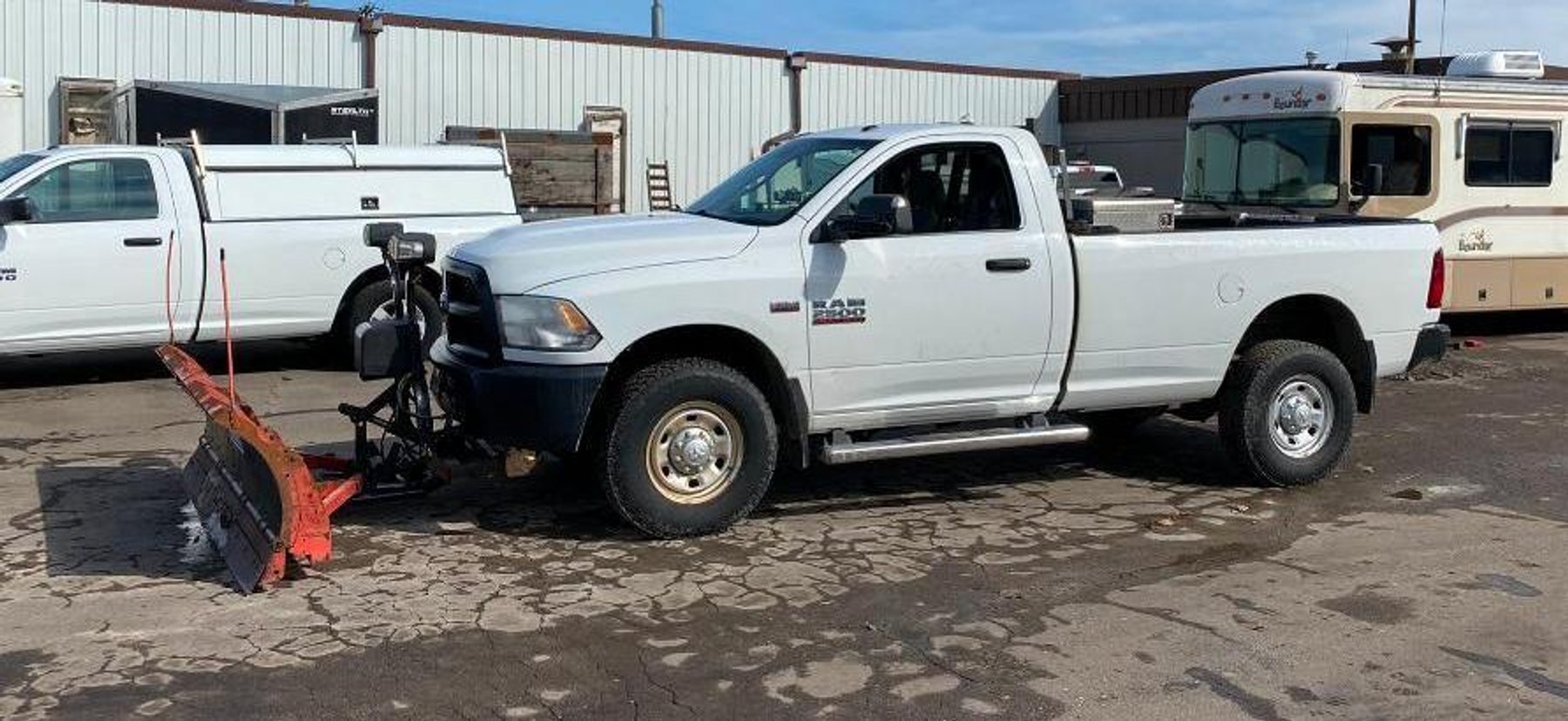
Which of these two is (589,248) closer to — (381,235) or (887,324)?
(381,235)

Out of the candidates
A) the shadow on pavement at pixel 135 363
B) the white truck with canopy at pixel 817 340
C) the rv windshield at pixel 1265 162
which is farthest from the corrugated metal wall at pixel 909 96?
the white truck with canopy at pixel 817 340

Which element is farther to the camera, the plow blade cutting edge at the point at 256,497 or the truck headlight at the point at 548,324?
the truck headlight at the point at 548,324

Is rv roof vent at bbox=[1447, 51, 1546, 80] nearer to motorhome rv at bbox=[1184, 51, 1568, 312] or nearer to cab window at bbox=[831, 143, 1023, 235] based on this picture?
motorhome rv at bbox=[1184, 51, 1568, 312]

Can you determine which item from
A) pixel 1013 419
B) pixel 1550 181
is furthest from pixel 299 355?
pixel 1550 181

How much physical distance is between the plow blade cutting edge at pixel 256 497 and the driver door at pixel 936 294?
226 centimetres

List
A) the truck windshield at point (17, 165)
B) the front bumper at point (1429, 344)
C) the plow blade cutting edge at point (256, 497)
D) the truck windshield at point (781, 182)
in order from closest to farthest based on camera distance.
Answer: the plow blade cutting edge at point (256, 497) < the truck windshield at point (781, 182) < the front bumper at point (1429, 344) < the truck windshield at point (17, 165)

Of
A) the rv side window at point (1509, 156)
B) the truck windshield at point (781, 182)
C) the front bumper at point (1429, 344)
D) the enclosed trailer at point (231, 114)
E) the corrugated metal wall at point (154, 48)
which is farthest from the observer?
the corrugated metal wall at point (154, 48)

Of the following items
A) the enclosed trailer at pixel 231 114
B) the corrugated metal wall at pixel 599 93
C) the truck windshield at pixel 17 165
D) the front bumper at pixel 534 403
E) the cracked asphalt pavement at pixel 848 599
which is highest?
the corrugated metal wall at pixel 599 93

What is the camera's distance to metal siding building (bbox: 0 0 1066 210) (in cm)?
2000

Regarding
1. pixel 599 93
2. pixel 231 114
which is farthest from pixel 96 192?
pixel 599 93

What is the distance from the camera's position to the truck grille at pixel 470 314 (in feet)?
21.2

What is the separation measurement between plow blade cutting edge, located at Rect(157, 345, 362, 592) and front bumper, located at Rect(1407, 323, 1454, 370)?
5771 millimetres

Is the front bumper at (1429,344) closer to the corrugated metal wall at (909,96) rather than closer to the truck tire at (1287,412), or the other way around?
the truck tire at (1287,412)

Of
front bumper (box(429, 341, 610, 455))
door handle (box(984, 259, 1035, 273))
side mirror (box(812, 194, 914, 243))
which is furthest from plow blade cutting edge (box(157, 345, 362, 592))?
door handle (box(984, 259, 1035, 273))
